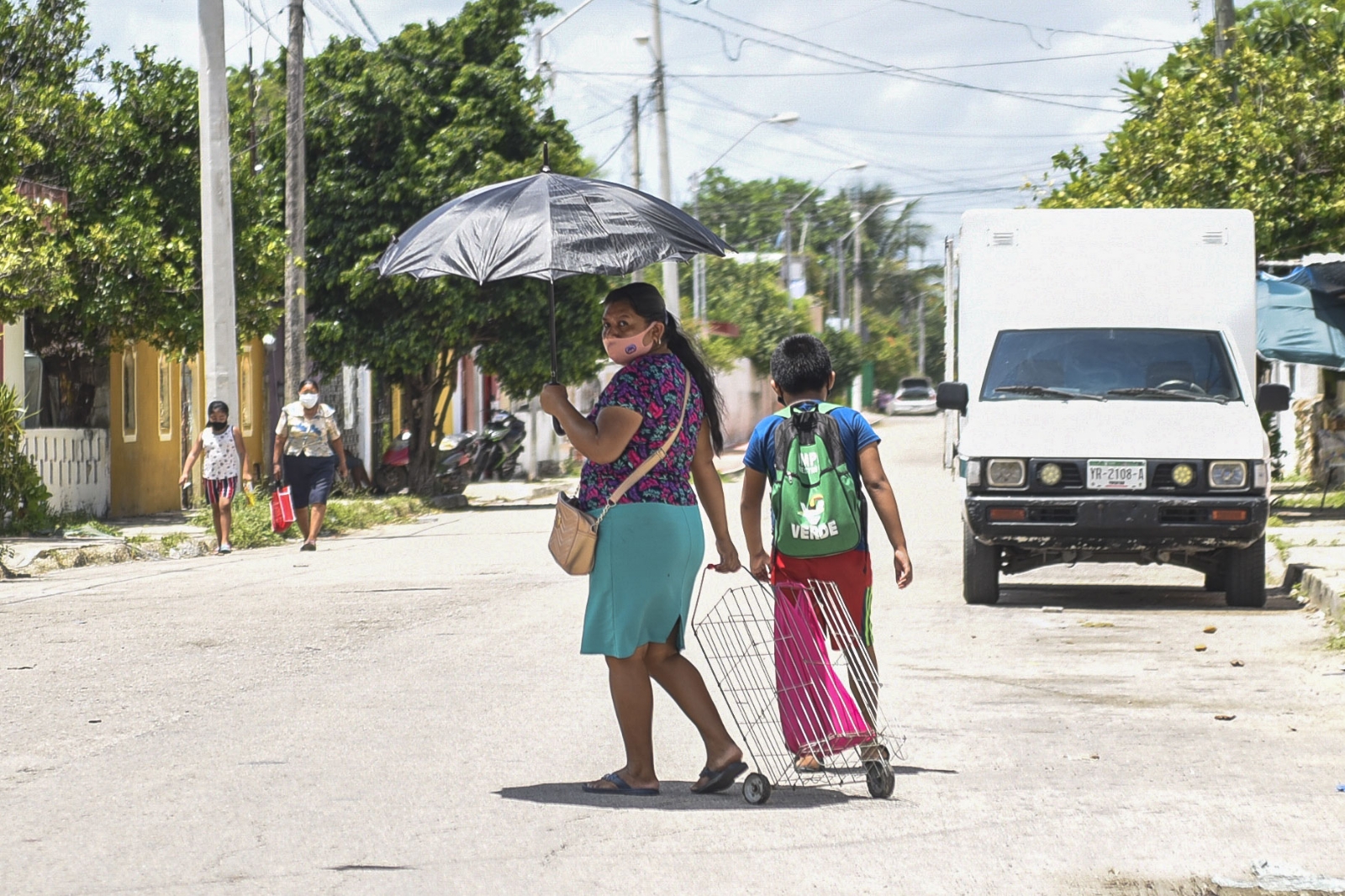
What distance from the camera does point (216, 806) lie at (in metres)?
5.95

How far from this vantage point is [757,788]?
19.6ft

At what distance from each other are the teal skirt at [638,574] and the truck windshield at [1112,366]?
6769 millimetres

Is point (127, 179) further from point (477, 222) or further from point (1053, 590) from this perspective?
point (477, 222)

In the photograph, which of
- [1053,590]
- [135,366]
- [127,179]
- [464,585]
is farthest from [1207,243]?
[135,366]

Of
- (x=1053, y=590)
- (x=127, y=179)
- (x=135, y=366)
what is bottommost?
(x=1053, y=590)

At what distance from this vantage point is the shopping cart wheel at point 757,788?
19.6 ft

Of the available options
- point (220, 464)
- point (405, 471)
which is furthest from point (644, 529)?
point (405, 471)

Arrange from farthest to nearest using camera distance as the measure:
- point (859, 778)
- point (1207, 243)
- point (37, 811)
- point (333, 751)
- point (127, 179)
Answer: point (127, 179)
point (1207, 243)
point (333, 751)
point (859, 778)
point (37, 811)

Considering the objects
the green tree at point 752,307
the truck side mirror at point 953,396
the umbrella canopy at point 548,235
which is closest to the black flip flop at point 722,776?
the umbrella canopy at point 548,235

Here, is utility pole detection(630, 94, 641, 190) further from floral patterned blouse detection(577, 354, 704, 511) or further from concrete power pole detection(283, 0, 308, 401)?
floral patterned blouse detection(577, 354, 704, 511)

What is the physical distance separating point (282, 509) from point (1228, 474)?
9868mm

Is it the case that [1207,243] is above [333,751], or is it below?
above

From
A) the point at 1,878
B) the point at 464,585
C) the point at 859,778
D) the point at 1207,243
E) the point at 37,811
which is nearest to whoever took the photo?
the point at 1,878

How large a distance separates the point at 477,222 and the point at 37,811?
261 centimetres
